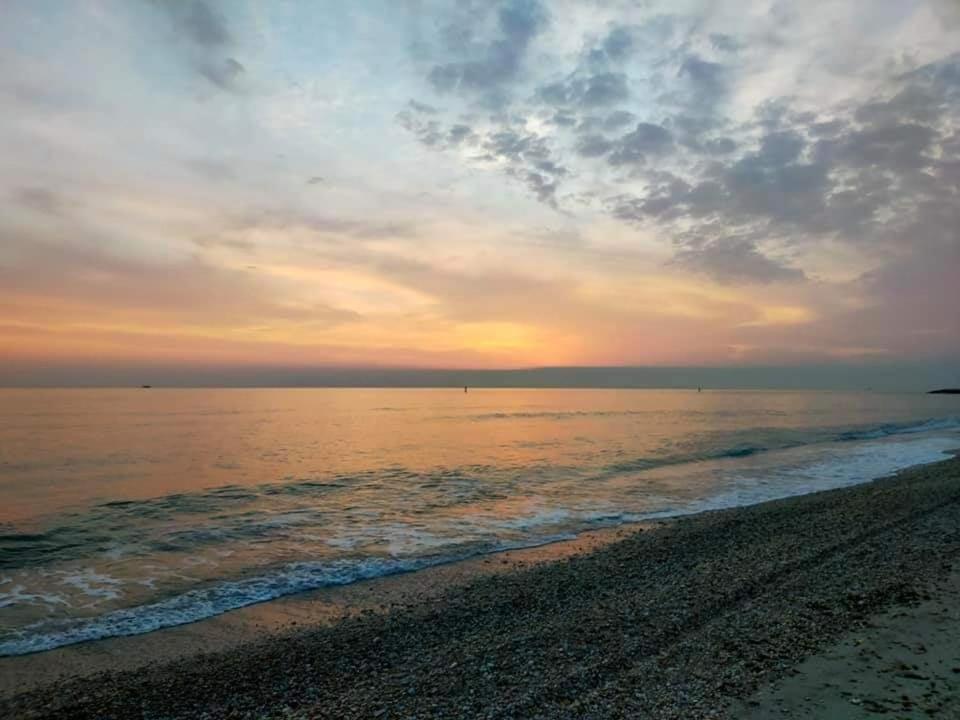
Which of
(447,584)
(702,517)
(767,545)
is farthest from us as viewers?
(702,517)

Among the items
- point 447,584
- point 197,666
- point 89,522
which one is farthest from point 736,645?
point 89,522

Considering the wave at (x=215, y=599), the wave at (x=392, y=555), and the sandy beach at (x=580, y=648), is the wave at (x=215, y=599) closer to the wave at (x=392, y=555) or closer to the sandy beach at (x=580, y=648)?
the wave at (x=392, y=555)

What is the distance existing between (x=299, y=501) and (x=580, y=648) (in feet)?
59.7

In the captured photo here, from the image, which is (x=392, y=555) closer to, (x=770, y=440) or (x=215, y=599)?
(x=215, y=599)

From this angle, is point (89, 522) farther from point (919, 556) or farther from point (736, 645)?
point (919, 556)

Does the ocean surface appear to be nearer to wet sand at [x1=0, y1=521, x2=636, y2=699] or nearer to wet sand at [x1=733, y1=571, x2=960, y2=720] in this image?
wet sand at [x1=0, y1=521, x2=636, y2=699]

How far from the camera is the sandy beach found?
6629 mm

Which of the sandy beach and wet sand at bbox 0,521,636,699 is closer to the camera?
the sandy beach

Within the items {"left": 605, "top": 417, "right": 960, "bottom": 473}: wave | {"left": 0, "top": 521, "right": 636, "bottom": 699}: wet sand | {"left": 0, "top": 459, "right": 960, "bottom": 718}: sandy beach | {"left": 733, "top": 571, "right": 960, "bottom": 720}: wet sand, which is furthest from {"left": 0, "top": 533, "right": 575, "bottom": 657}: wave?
{"left": 605, "top": 417, "right": 960, "bottom": 473}: wave

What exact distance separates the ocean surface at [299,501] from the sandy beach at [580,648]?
2060mm

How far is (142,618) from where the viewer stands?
36.4 ft

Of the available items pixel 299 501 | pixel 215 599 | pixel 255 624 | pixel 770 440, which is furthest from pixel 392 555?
pixel 770 440

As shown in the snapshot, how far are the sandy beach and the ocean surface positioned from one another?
2060mm

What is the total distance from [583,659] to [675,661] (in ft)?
3.84
